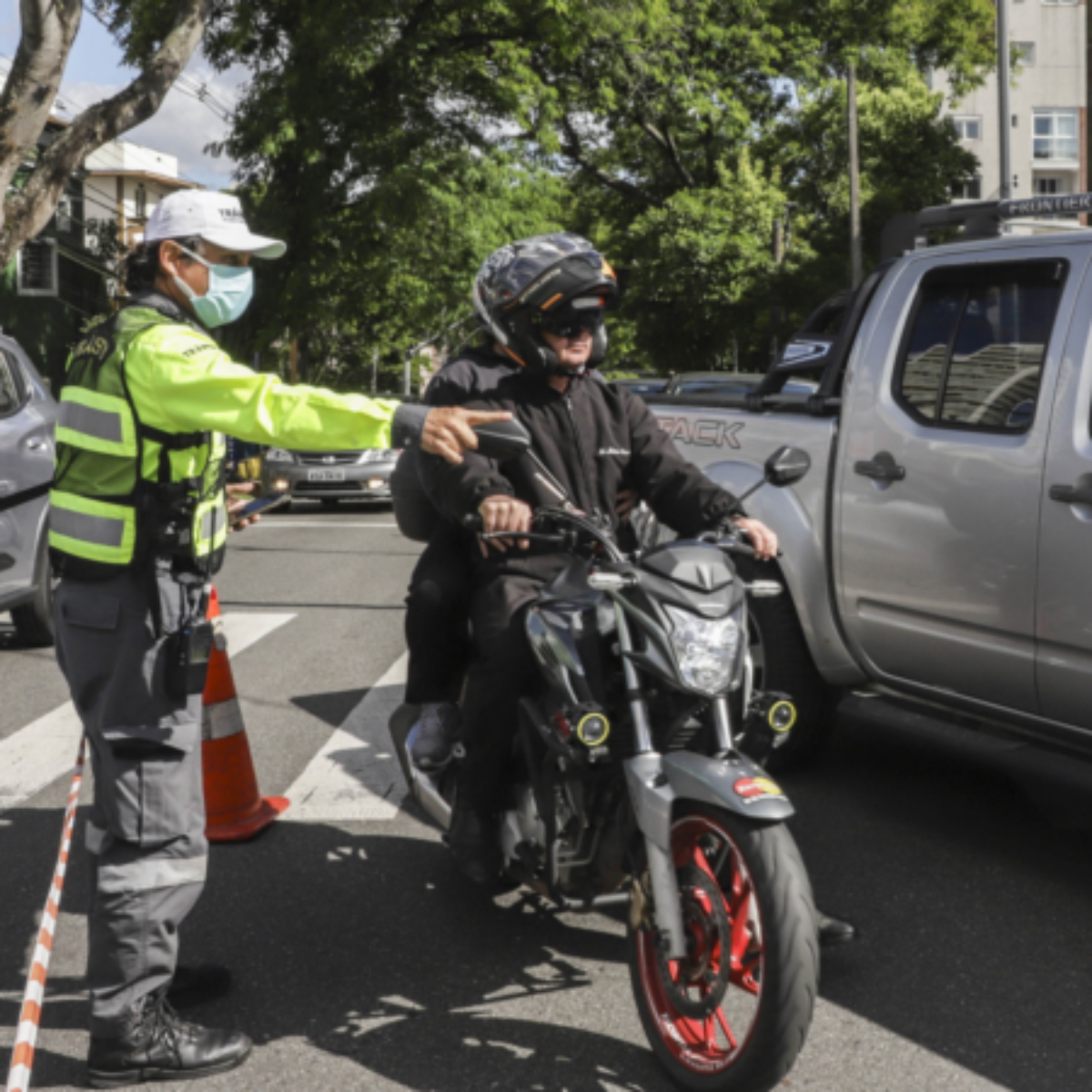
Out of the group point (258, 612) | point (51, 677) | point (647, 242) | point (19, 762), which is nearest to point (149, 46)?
point (647, 242)

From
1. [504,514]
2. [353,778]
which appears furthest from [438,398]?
[353,778]

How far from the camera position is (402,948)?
384 centimetres

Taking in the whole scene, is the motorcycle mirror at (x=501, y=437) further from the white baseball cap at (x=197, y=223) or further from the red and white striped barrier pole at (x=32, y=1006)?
the red and white striped barrier pole at (x=32, y=1006)

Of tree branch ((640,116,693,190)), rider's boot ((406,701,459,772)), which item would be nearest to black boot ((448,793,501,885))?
rider's boot ((406,701,459,772))

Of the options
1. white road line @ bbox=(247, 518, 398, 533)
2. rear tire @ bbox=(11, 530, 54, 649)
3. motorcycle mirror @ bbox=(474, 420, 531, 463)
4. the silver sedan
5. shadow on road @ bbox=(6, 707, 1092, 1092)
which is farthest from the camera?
the silver sedan

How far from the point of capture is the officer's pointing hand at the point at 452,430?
2770 mm

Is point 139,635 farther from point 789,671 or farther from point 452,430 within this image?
point 789,671

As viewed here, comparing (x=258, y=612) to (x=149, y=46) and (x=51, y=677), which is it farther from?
(x=149, y=46)

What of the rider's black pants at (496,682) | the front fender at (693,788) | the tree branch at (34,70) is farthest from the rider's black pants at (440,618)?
the tree branch at (34,70)

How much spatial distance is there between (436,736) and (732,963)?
4.35ft

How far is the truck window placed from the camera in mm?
4430

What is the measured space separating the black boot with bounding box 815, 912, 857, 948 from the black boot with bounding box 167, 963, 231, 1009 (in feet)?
5.00

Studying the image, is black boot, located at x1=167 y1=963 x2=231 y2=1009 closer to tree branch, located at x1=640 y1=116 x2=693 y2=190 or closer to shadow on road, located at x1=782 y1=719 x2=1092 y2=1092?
shadow on road, located at x1=782 y1=719 x2=1092 y2=1092

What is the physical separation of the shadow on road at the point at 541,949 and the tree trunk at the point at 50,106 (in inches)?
493
